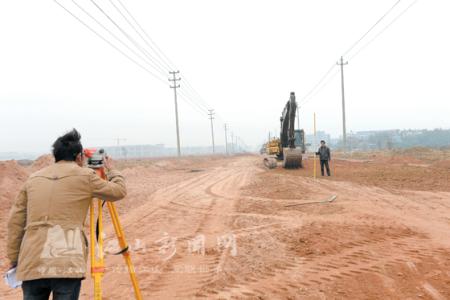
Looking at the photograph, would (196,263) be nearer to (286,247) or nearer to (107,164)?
(286,247)

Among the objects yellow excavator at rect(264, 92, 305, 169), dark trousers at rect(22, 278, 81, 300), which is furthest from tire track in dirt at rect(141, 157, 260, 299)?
yellow excavator at rect(264, 92, 305, 169)

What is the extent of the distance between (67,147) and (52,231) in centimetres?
66

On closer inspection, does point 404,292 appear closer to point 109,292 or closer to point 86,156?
point 109,292

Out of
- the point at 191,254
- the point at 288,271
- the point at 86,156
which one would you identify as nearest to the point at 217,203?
the point at 191,254

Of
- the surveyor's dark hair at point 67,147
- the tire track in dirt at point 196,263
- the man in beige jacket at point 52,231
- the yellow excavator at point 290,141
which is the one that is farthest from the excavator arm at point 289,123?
the man in beige jacket at point 52,231

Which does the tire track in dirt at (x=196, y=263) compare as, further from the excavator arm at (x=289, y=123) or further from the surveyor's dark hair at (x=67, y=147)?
the excavator arm at (x=289, y=123)

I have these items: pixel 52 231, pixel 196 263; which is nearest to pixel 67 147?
pixel 52 231

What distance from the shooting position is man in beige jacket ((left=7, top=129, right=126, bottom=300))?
2.47 meters

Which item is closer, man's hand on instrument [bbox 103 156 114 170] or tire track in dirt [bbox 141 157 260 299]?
man's hand on instrument [bbox 103 156 114 170]

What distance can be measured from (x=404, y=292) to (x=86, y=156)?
3.86m

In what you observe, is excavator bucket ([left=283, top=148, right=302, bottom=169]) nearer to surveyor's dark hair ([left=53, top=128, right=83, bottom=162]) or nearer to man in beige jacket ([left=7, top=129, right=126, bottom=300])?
surveyor's dark hair ([left=53, top=128, right=83, bottom=162])

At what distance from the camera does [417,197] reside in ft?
36.0

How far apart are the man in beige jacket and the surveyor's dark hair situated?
75 millimetres

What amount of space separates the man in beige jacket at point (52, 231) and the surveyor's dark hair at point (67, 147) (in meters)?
0.07
